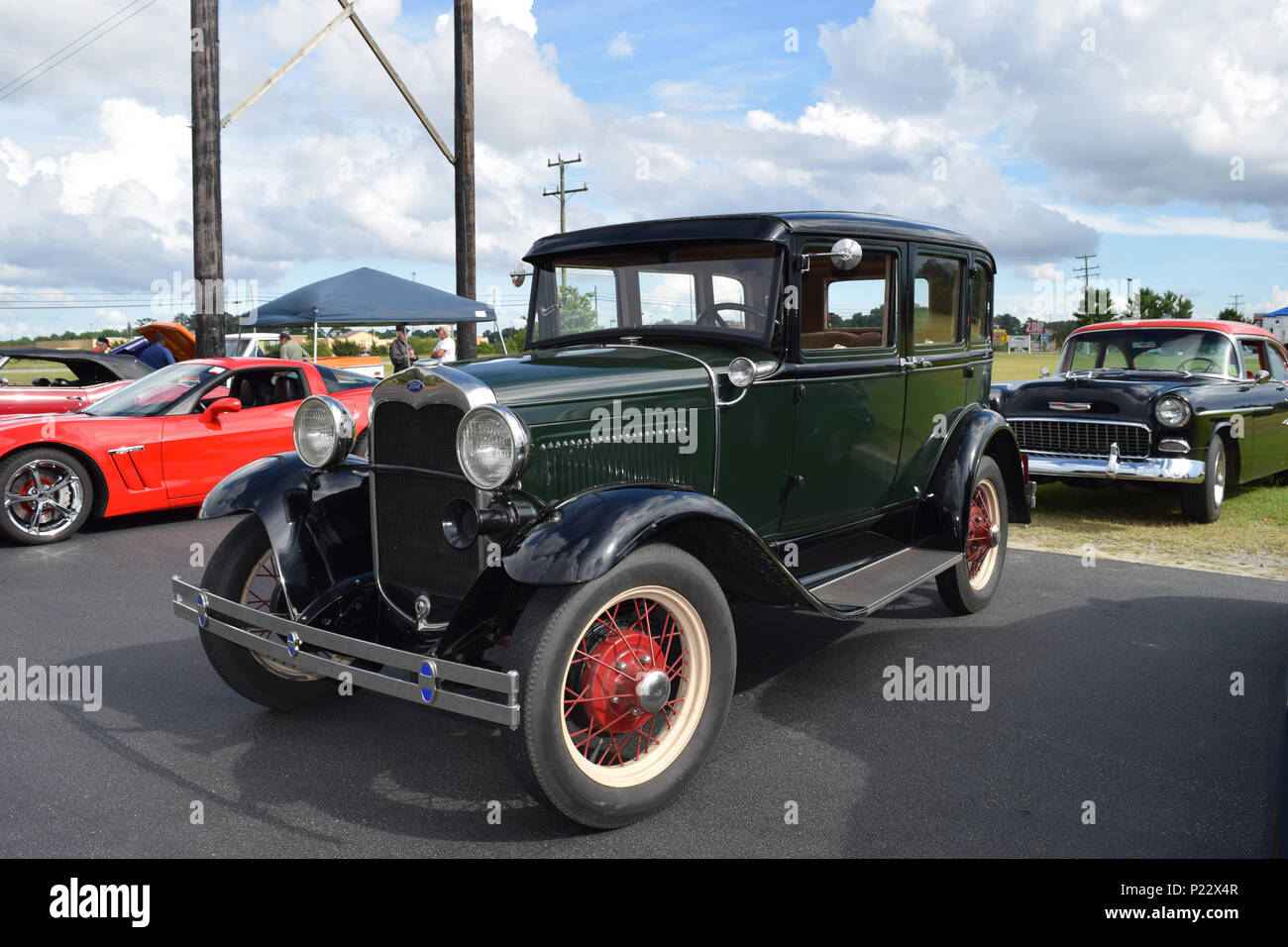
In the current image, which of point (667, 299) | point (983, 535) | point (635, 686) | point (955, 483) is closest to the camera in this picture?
point (635, 686)

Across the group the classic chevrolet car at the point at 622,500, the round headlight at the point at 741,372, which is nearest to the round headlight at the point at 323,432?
the classic chevrolet car at the point at 622,500

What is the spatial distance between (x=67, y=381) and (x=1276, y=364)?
13.5m

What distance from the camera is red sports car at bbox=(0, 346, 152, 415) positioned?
9422 millimetres

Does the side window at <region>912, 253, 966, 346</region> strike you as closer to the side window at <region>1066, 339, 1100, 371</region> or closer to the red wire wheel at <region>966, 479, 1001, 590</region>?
the red wire wheel at <region>966, 479, 1001, 590</region>

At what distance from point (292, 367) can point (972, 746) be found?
677 centimetres

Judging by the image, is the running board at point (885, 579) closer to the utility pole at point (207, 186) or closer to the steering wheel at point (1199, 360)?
the steering wheel at point (1199, 360)

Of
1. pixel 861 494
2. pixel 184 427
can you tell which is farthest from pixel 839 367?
pixel 184 427

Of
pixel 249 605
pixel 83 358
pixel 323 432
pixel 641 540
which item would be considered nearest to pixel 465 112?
pixel 83 358

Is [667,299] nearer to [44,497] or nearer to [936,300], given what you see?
[936,300]

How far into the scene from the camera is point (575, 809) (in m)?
2.80

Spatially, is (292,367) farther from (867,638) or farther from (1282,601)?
(1282,601)

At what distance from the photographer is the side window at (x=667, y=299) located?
418 centimetres

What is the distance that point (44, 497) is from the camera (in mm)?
7148

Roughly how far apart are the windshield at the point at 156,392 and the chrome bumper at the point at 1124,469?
7.06 meters
